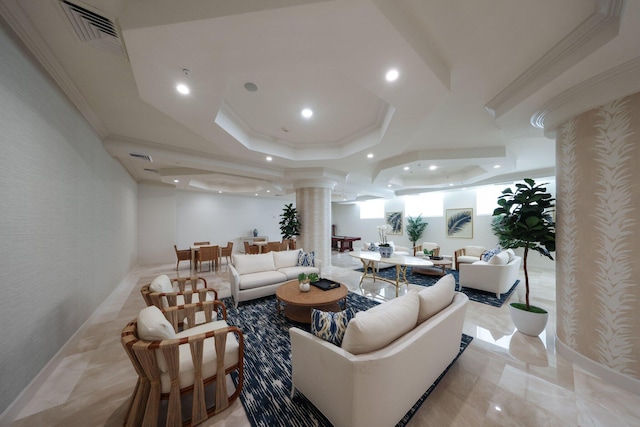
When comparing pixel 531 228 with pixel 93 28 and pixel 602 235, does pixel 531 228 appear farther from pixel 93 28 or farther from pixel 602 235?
pixel 93 28

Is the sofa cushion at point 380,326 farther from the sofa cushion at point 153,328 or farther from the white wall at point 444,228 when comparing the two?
the white wall at point 444,228

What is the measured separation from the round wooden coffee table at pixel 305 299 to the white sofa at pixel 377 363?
3.29 feet

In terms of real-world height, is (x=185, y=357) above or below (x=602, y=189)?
below

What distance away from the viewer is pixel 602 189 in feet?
6.32

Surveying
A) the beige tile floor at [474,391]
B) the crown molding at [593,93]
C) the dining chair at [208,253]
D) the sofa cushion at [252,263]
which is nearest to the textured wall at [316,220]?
the sofa cushion at [252,263]

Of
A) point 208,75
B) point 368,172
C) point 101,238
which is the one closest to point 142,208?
point 101,238

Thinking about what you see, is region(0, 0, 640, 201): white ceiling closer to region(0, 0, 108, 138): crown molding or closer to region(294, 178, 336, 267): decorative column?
region(0, 0, 108, 138): crown molding

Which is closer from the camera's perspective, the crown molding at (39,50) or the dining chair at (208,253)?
the crown molding at (39,50)

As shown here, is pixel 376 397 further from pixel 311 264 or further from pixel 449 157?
pixel 449 157

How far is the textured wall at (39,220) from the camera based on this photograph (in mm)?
1480

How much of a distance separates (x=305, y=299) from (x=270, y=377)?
3.07ft

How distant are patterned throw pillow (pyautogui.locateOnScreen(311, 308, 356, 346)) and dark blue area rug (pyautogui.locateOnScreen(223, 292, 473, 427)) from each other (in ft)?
2.12

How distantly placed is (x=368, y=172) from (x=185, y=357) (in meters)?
5.43

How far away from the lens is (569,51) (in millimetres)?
1639
